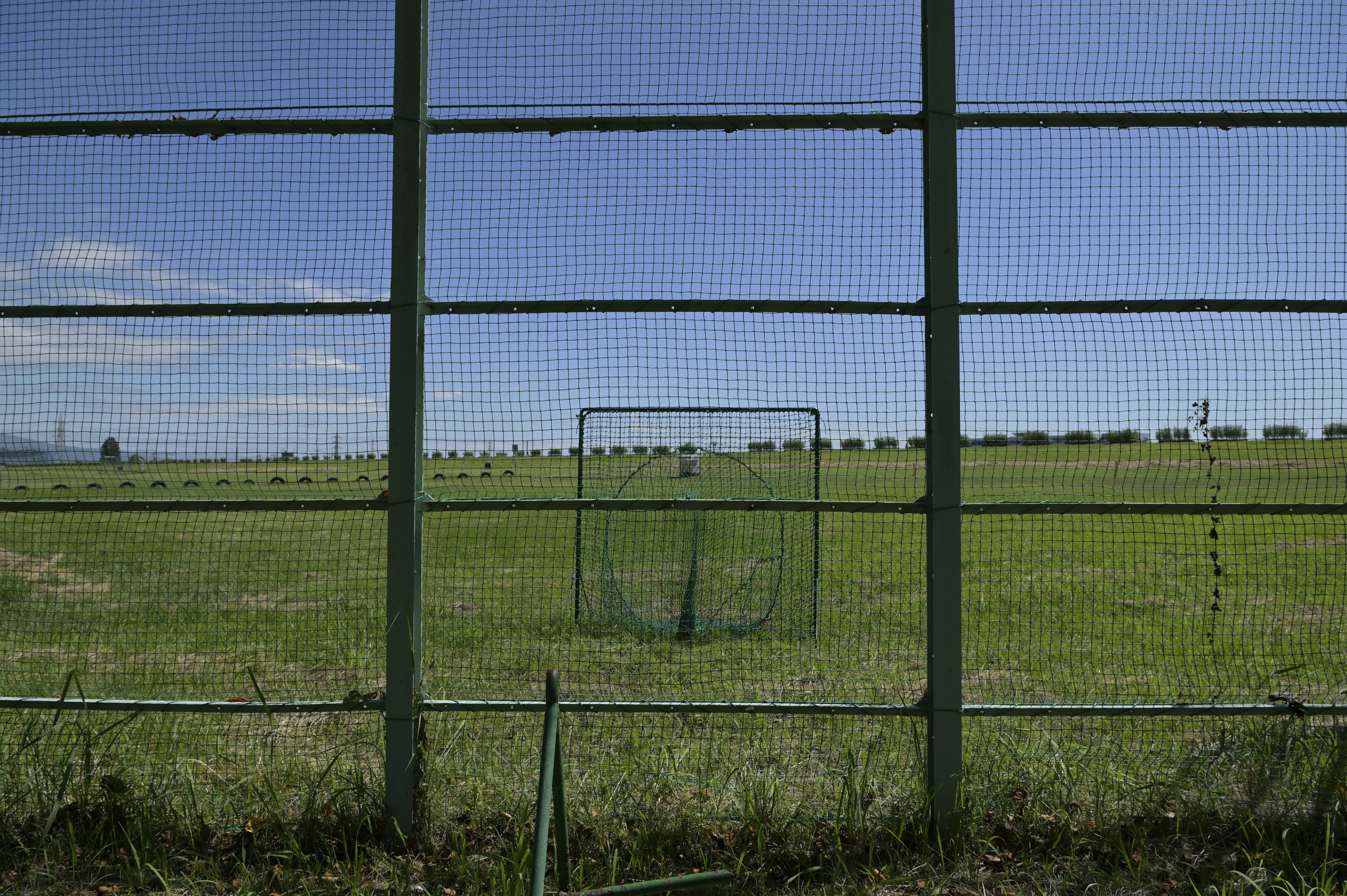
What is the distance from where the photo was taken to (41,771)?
3.04 meters

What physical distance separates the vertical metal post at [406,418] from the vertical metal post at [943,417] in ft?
5.86

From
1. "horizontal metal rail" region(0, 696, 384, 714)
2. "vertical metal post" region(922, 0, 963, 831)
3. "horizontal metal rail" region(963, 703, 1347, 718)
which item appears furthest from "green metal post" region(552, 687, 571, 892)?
"horizontal metal rail" region(963, 703, 1347, 718)

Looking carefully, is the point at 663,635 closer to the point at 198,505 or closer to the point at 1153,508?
the point at 198,505

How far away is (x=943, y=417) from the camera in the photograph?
289cm

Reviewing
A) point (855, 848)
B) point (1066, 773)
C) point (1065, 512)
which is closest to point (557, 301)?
point (1065, 512)

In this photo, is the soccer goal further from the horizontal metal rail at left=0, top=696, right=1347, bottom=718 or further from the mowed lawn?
the horizontal metal rail at left=0, top=696, right=1347, bottom=718

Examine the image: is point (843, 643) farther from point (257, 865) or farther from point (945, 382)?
point (257, 865)

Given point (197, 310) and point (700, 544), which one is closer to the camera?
point (197, 310)

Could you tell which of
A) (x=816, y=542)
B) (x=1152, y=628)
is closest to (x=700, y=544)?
(x=816, y=542)

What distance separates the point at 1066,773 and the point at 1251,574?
8.89 meters

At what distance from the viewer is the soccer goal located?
6.88 m

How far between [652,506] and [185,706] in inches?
69.2

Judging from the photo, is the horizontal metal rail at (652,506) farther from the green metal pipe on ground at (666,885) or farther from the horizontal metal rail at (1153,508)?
the green metal pipe on ground at (666,885)

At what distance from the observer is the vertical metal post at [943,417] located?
2.87 m
